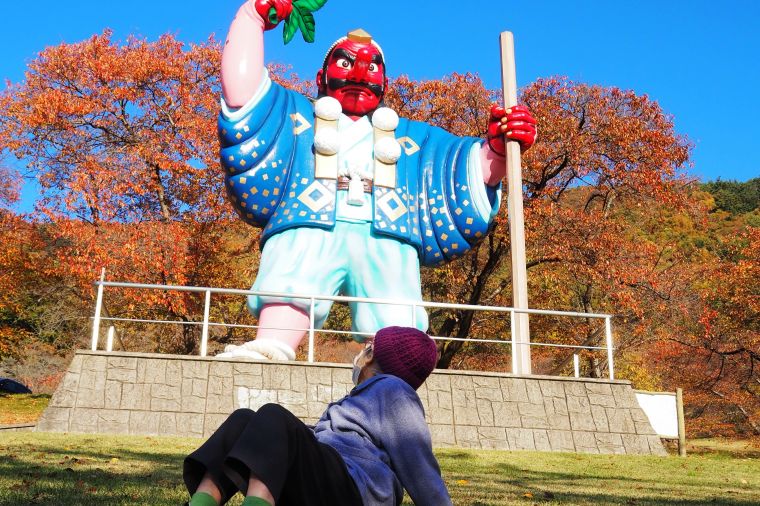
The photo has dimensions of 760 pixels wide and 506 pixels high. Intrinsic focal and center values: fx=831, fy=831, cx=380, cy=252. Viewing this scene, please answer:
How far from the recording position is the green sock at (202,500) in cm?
216

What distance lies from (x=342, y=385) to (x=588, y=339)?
31.8ft

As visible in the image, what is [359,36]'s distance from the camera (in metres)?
8.84

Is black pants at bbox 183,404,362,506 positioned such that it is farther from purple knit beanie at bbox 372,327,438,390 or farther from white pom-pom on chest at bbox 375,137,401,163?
white pom-pom on chest at bbox 375,137,401,163

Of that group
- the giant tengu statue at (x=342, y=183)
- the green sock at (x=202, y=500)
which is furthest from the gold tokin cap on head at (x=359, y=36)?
the green sock at (x=202, y=500)

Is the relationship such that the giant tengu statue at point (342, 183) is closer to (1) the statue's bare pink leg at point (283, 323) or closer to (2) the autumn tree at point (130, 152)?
(1) the statue's bare pink leg at point (283, 323)

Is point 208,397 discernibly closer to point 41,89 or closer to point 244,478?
point 244,478

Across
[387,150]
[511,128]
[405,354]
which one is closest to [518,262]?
[511,128]

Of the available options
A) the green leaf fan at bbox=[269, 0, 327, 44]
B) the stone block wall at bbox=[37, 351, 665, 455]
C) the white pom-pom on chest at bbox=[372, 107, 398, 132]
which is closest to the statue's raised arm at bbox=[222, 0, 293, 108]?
the green leaf fan at bbox=[269, 0, 327, 44]

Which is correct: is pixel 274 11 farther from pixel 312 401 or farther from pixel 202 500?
pixel 202 500

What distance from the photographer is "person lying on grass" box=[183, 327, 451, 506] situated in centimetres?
216

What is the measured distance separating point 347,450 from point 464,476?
120 inches

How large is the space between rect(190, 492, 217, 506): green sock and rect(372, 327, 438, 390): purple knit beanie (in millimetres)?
757

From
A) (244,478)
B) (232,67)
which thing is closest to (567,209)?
(232,67)

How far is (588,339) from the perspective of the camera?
16.3 meters
